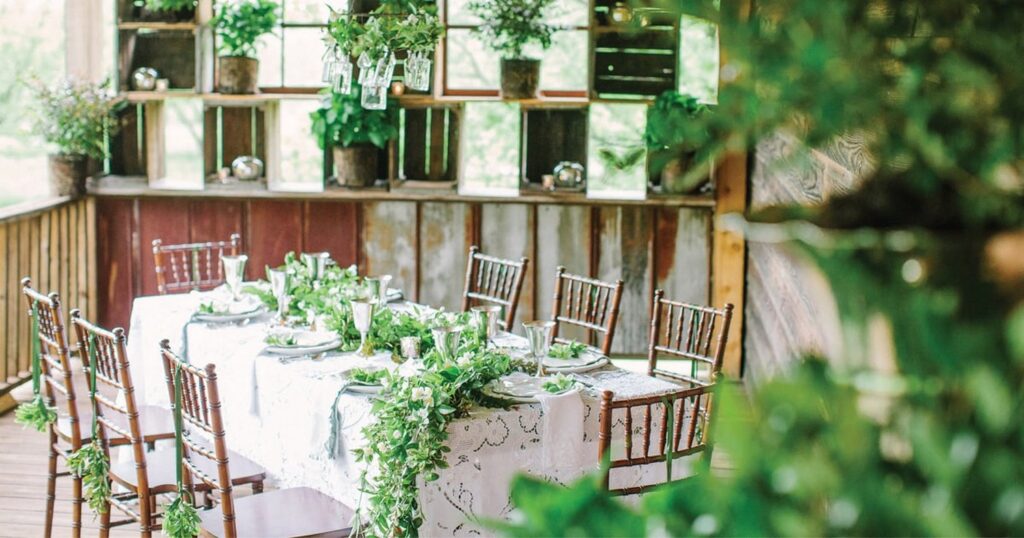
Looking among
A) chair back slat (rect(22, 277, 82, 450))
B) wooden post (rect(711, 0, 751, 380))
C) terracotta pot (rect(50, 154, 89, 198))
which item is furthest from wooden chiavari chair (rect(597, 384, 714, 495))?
terracotta pot (rect(50, 154, 89, 198))

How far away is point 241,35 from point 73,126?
99cm

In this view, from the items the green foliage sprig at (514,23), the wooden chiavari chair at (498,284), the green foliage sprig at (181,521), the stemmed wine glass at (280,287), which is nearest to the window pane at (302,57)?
the green foliage sprig at (514,23)

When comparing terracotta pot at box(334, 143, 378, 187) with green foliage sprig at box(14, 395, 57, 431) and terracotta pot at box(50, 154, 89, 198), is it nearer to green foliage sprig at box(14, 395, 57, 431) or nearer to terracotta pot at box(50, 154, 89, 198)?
terracotta pot at box(50, 154, 89, 198)

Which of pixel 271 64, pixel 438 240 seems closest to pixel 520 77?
pixel 438 240

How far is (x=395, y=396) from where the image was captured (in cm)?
308

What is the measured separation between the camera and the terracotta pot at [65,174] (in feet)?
21.3

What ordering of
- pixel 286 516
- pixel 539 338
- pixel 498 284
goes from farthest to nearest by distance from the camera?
pixel 498 284 → pixel 539 338 → pixel 286 516

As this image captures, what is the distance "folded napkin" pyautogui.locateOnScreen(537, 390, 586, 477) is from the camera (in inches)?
126

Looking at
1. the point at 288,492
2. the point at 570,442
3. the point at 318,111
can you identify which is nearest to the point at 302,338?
the point at 288,492

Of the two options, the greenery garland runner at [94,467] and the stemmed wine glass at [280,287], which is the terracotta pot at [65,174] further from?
the greenery garland runner at [94,467]

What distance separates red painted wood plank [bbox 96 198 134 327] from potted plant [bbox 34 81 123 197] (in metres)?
0.22

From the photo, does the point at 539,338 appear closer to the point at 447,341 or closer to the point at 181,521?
the point at 447,341

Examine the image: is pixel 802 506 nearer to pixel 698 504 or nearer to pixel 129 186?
pixel 698 504

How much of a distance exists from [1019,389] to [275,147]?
20.6ft
